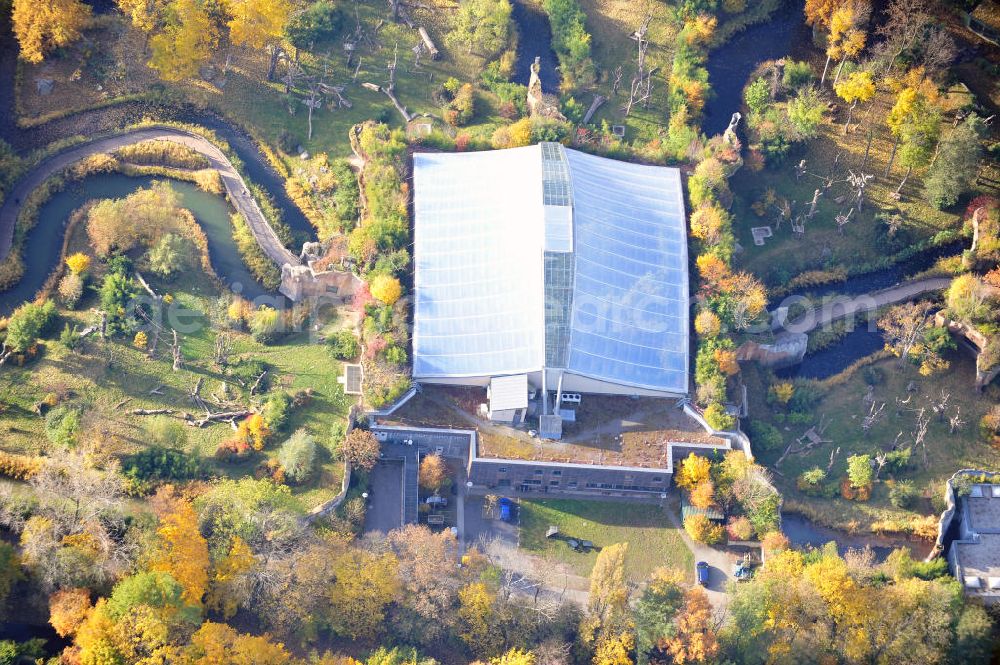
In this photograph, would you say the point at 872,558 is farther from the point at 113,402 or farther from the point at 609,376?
the point at 113,402

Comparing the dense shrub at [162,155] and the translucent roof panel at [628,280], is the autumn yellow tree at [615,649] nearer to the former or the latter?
the translucent roof panel at [628,280]

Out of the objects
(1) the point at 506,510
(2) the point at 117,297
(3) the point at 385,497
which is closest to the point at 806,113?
(1) the point at 506,510

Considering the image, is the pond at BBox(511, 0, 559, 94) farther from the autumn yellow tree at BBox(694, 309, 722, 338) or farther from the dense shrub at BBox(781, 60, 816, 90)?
the autumn yellow tree at BBox(694, 309, 722, 338)

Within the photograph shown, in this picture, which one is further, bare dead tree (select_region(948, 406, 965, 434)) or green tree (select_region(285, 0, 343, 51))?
green tree (select_region(285, 0, 343, 51))

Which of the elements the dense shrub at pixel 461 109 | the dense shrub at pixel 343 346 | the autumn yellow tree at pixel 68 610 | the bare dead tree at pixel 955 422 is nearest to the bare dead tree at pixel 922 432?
the bare dead tree at pixel 955 422

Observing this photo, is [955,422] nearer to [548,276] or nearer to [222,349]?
[548,276]

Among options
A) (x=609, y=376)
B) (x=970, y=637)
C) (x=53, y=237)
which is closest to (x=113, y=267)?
(x=53, y=237)

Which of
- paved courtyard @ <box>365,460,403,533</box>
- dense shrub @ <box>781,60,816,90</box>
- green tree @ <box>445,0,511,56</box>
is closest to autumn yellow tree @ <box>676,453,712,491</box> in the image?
paved courtyard @ <box>365,460,403,533</box>

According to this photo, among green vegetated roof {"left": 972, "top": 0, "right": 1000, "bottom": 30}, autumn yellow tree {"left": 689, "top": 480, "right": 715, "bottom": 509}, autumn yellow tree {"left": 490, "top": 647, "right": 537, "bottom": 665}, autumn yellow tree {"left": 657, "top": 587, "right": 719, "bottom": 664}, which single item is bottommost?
autumn yellow tree {"left": 490, "top": 647, "right": 537, "bottom": 665}
